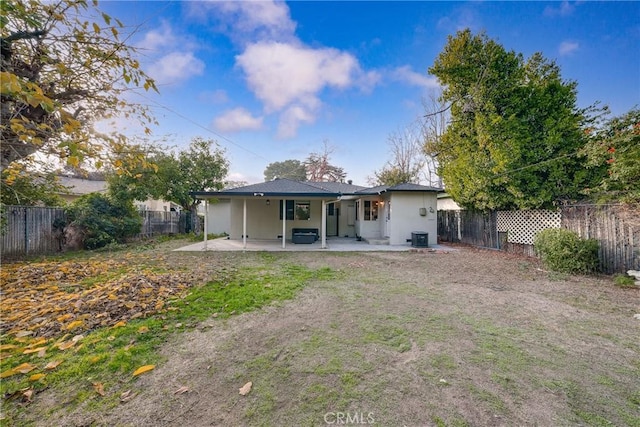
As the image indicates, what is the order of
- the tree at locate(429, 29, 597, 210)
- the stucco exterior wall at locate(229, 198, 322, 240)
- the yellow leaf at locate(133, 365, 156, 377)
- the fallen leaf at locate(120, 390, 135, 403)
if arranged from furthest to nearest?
the stucco exterior wall at locate(229, 198, 322, 240) → the tree at locate(429, 29, 597, 210) → the yellow leaf at locate(133, 365, 156, 377) → the fallen leaf at locate(120, 390, 135, 403)

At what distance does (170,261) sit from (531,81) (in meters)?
14.6

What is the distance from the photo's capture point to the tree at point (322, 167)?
3234 cm

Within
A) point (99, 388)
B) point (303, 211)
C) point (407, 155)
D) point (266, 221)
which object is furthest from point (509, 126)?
point (407, 155)

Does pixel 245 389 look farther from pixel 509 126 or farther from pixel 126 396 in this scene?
pixel 509 126

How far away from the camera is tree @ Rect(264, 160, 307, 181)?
3556 centimetres

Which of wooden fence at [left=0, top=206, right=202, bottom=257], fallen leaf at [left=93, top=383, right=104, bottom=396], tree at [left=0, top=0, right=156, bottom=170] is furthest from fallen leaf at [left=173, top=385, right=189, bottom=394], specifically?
wooden fence at [left=0, top=206, right=202, bottom=257]

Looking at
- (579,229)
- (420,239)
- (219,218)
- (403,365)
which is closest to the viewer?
(403,365)

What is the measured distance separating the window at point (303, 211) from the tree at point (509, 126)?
7575mm

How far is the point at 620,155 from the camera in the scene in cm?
623

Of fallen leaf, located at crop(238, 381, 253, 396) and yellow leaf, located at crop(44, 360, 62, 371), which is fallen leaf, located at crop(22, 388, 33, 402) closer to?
yellow leaf, located at crop(44, 360, 62, 371)

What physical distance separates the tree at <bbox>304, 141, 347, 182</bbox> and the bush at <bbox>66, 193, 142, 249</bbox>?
897 inches

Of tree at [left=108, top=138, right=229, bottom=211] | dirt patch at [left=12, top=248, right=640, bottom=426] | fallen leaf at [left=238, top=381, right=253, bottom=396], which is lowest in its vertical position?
dirt patch at [left=12, top=248, right=640, bottom=426]

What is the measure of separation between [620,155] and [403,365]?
791 cm

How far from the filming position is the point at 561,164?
348 inches
